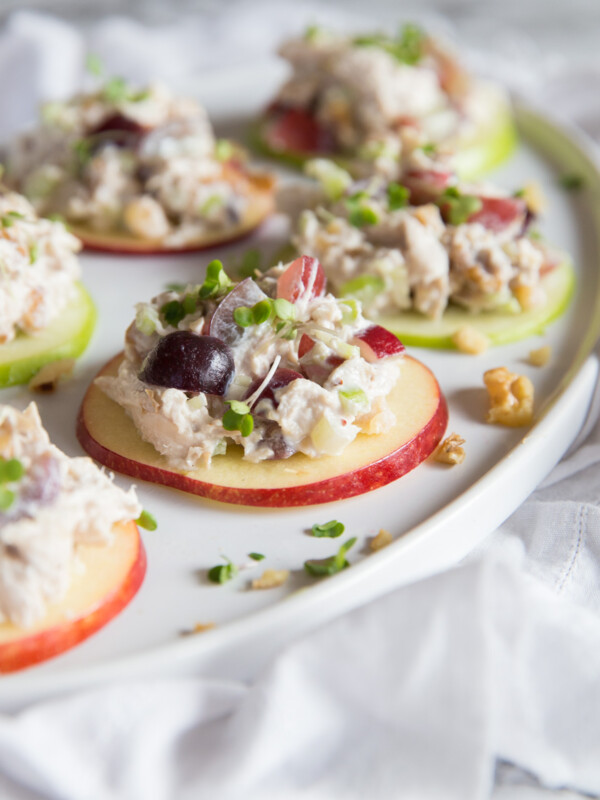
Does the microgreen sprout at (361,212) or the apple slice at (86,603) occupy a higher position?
the microgreen sprout at (361,212)

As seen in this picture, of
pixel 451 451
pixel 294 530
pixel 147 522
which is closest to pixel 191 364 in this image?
pixel 147 522

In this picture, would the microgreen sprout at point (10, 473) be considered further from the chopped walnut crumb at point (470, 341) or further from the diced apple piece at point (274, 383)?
the chopped walnut crumb at point (470, 341)

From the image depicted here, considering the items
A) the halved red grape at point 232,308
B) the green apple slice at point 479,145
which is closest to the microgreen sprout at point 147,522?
the halved red grape at point 232,308

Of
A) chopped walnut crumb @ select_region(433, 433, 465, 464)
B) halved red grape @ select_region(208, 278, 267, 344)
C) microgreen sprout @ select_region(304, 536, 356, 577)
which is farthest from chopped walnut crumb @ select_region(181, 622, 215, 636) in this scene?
chopped walnut crumb @ select_region(433, 433, 465, 464)

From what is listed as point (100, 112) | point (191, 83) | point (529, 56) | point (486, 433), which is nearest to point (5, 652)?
point (486, 433)

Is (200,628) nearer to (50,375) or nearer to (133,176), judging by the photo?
(50,375)

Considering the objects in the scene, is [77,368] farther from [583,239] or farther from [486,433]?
[583,239]

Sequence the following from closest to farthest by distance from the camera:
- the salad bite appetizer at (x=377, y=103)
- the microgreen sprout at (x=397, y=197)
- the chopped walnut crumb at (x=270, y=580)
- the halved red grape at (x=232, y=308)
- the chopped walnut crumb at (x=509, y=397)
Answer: the chopped walnut crumb at (x=270, y=580)
the halved red grape at (x=232, y=308)
the chopped walnut crumb at (x=509, y=397)
the microgreen sprout at (x=397, y=197)
the salad bite appetizer at (x=377, y=103)
